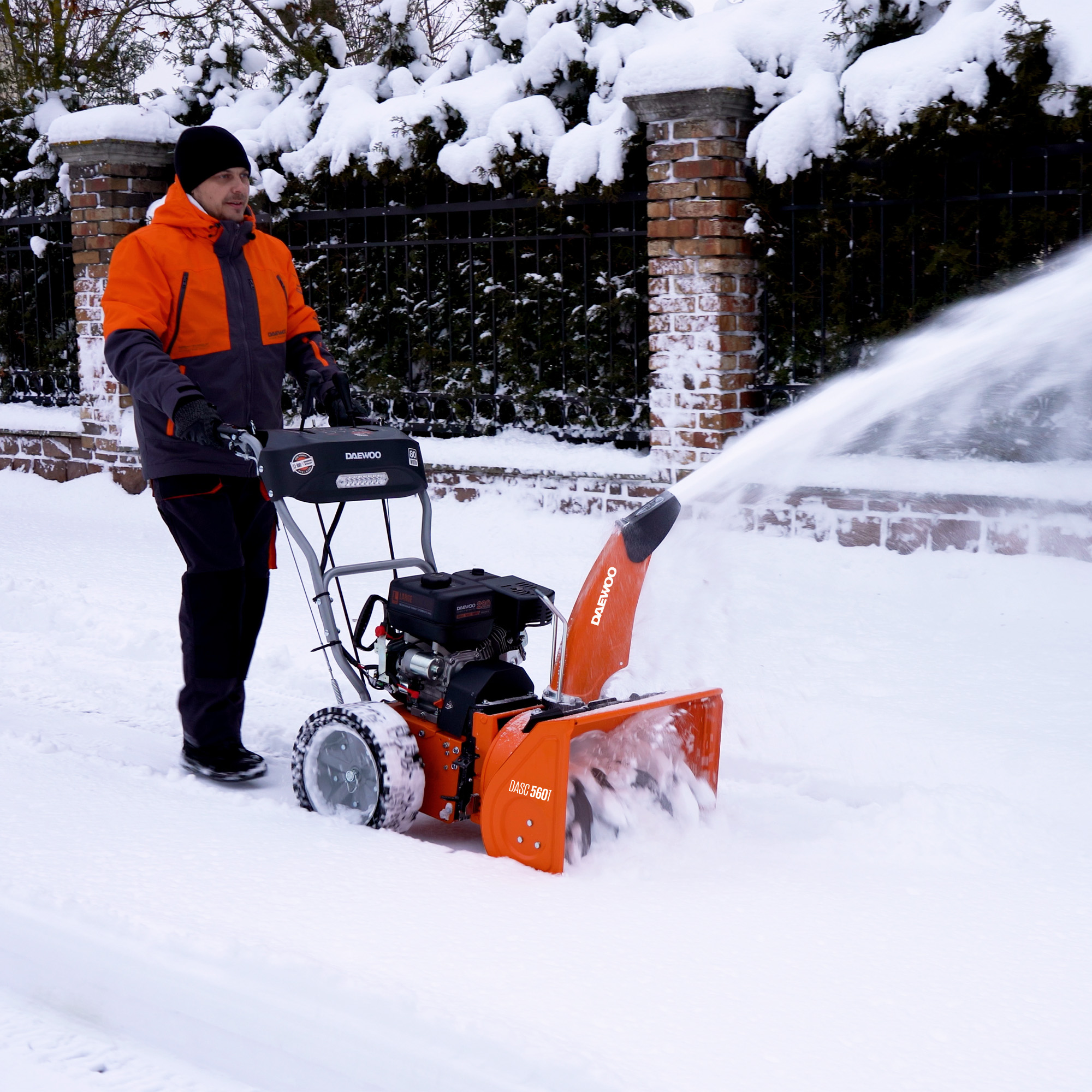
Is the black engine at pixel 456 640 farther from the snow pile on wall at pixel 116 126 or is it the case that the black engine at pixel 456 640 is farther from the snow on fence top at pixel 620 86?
the snow pile on wall at pixel 116 126

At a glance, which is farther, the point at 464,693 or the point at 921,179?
the point at 921,179

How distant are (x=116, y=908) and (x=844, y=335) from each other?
4561 millimetres

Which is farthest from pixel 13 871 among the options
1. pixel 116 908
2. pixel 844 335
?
pixel 844 335

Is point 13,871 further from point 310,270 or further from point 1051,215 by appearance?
point 310,270

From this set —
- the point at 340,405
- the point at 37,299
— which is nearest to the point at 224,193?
the point at 340,405

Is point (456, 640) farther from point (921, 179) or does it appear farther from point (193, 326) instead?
point (921, 179)

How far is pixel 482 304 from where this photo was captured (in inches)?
296

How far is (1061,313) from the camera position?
514cm

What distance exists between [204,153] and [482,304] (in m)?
3.92

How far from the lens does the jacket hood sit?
368 centimetres

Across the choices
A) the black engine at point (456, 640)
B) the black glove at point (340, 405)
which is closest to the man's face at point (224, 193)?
the black glove at point (340, 405)

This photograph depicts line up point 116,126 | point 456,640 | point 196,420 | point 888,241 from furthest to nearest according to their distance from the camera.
Answer: point 116,126 < point 888,241 < point 196,420 < point 456,640

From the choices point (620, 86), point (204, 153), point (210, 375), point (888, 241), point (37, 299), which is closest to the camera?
point (204, 153)

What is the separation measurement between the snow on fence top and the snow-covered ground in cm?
240
